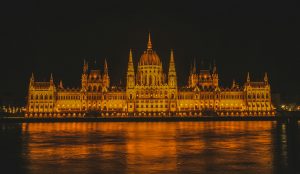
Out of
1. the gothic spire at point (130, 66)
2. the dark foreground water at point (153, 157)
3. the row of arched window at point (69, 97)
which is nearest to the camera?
the dark foreground water at point (153, 157)

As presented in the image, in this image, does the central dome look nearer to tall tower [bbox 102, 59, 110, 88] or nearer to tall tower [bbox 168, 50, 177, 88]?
tall tower [bbox 168, 50, 177, 88]

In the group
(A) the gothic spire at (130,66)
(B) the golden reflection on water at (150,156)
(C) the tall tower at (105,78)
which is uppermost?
(A) the gothic spire at (130,66)

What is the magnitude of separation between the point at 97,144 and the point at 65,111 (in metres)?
91.7

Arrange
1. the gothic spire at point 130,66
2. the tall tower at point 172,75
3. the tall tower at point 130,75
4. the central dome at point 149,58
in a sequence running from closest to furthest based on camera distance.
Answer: the tall tower at point 130,75
the tall tower at point 172,75
the gothic spire at point 130,66
the central dome at point 149,58

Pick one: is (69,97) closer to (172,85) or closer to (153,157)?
(172,85)

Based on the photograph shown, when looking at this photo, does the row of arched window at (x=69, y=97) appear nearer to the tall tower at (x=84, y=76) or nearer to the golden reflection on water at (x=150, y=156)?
the tall tower at (x=84, y=76)

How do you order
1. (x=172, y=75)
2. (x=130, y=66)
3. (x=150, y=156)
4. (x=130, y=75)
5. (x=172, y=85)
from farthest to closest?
(x=130, y=66) → (x=130, y=75) → (x=172, y=75) → (x=172, y=85) → (x=150, y=156)

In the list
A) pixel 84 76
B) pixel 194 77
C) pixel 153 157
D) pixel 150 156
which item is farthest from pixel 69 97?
pixel 153 157

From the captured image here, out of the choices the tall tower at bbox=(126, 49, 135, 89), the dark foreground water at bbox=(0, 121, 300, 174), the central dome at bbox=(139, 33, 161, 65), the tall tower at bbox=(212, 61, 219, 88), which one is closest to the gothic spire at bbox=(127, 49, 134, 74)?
the tall tower at bbox=(126, 49, 135, 89)

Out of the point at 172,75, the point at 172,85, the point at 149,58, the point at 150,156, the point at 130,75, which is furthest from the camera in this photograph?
the point at 149,58

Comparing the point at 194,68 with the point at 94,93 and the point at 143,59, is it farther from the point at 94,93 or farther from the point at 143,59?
the point at 94,93

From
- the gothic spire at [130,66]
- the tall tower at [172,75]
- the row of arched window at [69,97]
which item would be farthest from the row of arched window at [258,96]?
the row of arched window at [69,97]

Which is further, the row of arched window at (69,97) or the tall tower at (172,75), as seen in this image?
the tall tower at (172,75)

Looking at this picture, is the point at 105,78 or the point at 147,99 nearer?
the point at 147,99
